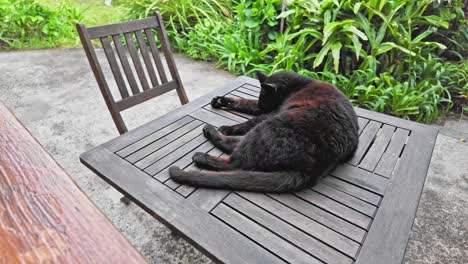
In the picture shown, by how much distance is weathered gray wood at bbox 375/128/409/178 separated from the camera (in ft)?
3.79

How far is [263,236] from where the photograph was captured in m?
0.85

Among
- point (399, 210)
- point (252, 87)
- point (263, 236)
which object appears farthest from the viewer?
point (252, 87)

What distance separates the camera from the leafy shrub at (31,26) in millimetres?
4172

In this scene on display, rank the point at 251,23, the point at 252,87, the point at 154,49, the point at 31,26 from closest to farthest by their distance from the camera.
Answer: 1. the point at 154,49
2. the point at 252,87
3. the point at 251,23
4. the point at 31,26

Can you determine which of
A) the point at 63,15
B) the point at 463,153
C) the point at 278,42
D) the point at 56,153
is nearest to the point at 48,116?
the point at 56,153

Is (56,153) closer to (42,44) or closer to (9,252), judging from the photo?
(9,252)

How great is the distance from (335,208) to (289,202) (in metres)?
0.17

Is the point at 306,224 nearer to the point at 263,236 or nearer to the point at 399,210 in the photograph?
the point at 263,236

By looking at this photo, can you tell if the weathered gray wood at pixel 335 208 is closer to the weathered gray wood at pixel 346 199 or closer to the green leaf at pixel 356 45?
the weathered gray wood at pixel 346 199

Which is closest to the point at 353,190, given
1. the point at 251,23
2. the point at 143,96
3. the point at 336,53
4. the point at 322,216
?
the point at 322,216

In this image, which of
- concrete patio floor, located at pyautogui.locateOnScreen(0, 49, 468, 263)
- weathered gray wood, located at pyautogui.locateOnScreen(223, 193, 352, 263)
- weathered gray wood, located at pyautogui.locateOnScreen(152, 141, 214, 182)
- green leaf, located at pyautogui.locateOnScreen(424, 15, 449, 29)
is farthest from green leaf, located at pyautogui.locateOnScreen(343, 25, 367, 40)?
weathered gray wood, located at pyautogui.locateOnScreen(223, 193, 352, 263)

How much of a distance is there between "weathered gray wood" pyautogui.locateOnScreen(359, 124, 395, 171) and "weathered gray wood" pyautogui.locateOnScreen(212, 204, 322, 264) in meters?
0.58

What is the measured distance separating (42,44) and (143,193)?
4.72 m

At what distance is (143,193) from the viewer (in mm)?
993
